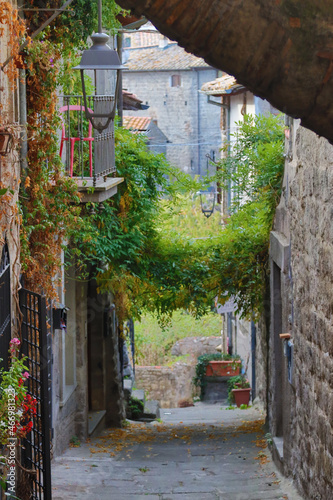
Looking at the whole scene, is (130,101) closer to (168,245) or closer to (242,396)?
(242,396)

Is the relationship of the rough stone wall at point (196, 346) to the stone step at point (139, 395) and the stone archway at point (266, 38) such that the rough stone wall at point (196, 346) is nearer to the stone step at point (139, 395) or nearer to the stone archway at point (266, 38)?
the stone step at point (139, 395)

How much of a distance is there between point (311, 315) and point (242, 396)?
38.1 ft

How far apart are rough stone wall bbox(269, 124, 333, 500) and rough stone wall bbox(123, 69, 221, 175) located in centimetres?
→ 3952

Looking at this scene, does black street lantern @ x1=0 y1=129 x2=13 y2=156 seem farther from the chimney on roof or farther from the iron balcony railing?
the chimney on roof

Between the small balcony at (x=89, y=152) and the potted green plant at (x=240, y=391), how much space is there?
8.40 metres

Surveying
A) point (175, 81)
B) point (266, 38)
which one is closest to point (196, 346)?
point (175, 81)

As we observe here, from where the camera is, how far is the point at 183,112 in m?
47.5

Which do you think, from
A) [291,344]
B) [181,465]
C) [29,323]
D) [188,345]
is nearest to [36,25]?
[29,323]

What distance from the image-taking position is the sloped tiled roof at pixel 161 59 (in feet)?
151

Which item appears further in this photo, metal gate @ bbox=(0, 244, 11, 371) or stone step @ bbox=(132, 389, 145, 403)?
stone step @ bbox=(132, 389, 145, 403)

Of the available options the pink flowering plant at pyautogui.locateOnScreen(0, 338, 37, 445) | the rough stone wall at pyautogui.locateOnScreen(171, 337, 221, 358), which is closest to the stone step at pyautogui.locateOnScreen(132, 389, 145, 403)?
the rough stone wall at pyautogui.locateOnScreen(171, 337, 221, 358)

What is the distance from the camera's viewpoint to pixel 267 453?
9727mm

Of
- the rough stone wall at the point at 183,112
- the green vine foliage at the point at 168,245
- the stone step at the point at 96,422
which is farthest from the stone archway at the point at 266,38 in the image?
the rough stone wall at the point at 183,112

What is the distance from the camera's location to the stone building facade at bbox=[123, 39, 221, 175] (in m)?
46.3
